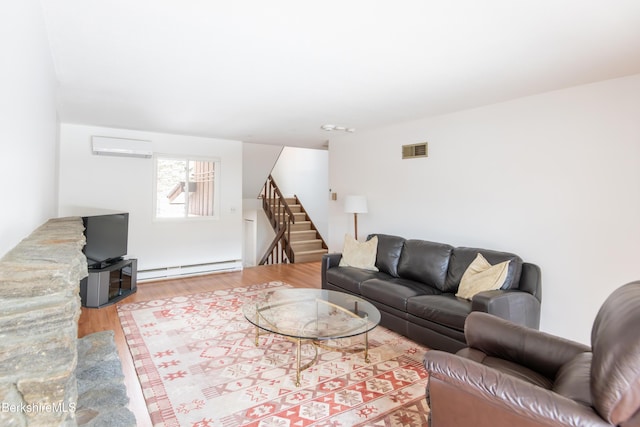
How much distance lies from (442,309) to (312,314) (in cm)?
119

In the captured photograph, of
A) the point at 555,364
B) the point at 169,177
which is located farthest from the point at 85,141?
the point at 555,364

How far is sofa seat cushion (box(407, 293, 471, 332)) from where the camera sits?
2766 millimetres

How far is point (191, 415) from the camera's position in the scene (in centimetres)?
211

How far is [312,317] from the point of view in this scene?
3014 mm

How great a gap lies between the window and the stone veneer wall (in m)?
5.06

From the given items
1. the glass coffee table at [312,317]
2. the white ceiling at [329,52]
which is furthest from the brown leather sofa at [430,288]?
the white ceiling at [329,52]

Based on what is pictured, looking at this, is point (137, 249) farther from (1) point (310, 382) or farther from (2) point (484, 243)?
(2) point (484, 243)

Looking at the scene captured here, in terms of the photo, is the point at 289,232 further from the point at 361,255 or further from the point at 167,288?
the point at 361,255

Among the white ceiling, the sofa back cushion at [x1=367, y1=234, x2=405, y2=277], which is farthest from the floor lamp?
the white ceiling

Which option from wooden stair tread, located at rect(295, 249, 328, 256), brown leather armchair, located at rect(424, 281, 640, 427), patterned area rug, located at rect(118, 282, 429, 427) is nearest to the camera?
brown leather armchair, located at rect(424, 281, 640, 427)

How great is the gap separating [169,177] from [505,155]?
521 centimetres

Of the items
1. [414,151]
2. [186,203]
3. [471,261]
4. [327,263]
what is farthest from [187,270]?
[471,261]

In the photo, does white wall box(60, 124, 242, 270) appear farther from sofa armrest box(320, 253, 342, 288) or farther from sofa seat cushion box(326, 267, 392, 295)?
sofa seat cushion box(326, 267, 392, 295)

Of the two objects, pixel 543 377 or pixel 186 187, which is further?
pixel 186 187
